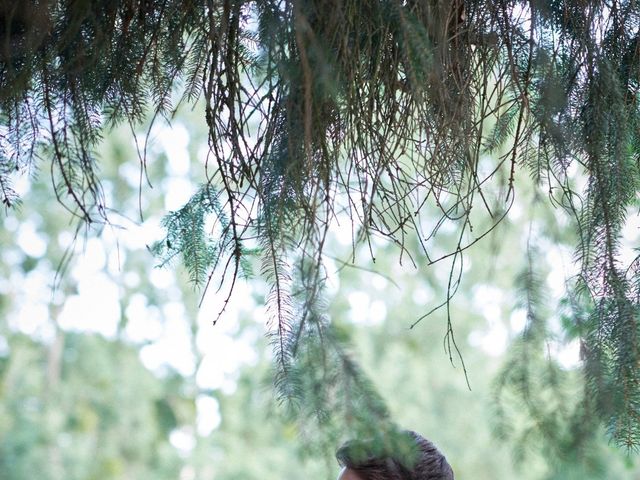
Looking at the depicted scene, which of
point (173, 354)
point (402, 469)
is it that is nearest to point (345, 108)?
point (402, 469)

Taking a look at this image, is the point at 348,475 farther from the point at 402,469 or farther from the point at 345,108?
the point at 345,108

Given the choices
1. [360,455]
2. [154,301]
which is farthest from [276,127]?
[154,301]

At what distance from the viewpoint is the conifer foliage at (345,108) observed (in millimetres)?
1279

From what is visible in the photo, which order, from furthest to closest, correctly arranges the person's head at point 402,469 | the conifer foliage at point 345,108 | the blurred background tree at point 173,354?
the blurred background tree at point 173,354 → the person's head at point 402,469 → the conifer foliage at point 345,108

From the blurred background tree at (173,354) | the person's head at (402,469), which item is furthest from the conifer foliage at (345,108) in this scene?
the blurred background tree at (173,354)

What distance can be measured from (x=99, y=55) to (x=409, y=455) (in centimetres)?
75

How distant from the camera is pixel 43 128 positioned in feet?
5.18

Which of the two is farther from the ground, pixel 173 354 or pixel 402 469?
pixel 173 354

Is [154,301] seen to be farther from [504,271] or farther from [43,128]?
[43,128]

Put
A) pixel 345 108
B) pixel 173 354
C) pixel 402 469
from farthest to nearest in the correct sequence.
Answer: pixel 173 354, pixel 402 469, pixel 345 108

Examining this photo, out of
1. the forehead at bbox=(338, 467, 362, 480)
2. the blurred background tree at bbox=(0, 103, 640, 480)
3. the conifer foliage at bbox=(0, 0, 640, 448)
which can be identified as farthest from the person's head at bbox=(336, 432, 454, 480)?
the blurred background tree at bbox=(0, 103, 640, 480)

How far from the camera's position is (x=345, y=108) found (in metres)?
1.39

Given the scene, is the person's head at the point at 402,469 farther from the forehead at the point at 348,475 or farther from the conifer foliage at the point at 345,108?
the conifer foliage at the point at 345,108

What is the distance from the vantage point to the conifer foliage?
1.28 metres
